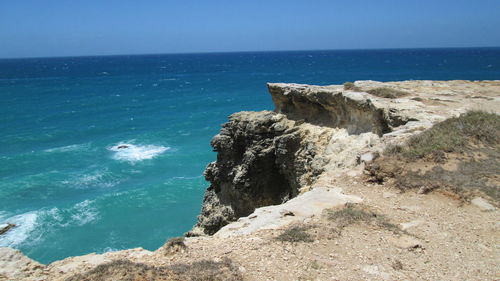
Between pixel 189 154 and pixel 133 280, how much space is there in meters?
33.7

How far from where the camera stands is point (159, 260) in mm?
6855

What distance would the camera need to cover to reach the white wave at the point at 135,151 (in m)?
38.1

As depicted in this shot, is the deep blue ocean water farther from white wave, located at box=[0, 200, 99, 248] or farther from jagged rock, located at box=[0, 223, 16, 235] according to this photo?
jagged rock, located at box=[0, 223, 16, 235]

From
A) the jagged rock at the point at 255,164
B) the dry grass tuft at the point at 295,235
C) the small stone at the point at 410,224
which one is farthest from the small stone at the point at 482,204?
the jagged rock at the point at 255,164

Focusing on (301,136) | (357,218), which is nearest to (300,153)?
(301,136)

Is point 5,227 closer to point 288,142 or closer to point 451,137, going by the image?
point 288,142

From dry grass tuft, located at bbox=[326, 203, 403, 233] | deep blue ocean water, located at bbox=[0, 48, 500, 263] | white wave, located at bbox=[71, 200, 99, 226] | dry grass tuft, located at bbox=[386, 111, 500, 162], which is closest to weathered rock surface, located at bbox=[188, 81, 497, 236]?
dry grass tuft, located at bbox=[386, 111, 500, 162]

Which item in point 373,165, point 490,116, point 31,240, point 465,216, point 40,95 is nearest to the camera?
point 465,216

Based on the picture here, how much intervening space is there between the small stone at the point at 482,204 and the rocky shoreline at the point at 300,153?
0.06 metres

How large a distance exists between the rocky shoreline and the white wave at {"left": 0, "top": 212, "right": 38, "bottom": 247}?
1092 cm

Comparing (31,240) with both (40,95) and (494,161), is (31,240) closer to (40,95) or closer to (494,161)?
(494,161)

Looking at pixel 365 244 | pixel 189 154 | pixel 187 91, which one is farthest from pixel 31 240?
pixel 187 91

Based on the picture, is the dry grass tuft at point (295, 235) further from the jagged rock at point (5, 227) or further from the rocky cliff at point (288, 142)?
the jagged rock at point (5, 227)

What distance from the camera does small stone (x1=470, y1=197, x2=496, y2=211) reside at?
8.46m
